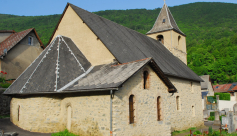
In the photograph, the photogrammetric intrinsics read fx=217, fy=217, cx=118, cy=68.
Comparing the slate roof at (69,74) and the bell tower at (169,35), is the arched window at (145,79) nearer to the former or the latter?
the slate roof at (69,74)

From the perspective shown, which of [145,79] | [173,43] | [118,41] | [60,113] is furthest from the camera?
[173,43]

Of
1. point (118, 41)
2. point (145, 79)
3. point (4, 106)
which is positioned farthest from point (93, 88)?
→ point (4, 106)

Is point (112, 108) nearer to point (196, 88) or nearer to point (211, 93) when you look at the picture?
point (196, 88)

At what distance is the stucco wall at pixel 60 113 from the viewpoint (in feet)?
36.0

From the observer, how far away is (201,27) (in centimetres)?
11131

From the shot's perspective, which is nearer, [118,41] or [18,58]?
[118,41]

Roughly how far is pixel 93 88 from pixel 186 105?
11.3m

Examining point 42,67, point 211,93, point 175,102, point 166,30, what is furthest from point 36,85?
point 211,93

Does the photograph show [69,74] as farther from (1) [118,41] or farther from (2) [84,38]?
(1) [118,41]

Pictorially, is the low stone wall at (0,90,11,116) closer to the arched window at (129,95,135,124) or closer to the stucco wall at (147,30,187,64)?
the arched window at (129,95,135,124)

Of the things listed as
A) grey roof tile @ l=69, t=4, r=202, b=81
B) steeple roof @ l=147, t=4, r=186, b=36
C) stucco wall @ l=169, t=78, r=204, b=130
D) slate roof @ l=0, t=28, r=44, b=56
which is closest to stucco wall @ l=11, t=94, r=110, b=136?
grey roof tile @ l=69, t=4, r=202, b=81

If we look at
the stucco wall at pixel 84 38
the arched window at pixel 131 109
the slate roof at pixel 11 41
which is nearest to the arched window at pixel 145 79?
the arched window at pixel 131 109

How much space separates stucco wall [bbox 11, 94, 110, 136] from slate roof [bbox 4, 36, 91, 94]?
665mm

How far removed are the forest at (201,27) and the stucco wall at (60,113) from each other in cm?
3545
